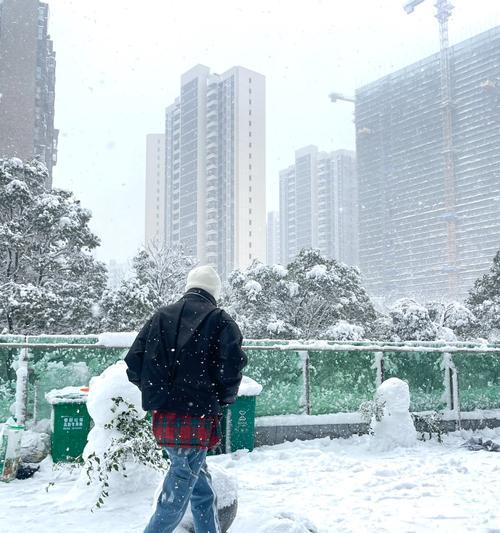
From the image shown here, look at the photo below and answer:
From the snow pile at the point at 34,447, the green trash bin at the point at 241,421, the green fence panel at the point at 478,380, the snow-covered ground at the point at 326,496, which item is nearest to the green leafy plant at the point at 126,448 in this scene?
the snow-covered ground at the point at 326,496

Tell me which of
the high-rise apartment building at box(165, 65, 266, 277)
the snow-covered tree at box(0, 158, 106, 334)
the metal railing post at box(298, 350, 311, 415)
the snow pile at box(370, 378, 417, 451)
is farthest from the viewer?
Answer: the high-rise apartment building at box(165, 65, 266, 277)

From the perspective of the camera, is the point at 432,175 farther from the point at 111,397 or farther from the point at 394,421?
the point at 111,397

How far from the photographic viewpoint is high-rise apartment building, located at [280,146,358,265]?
165m

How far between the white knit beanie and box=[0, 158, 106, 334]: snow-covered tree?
17268mm

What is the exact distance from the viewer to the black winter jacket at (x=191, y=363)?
340 cm

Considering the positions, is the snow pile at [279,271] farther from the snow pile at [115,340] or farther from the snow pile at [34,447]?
the snow pile at [34,447]

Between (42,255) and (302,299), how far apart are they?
11.9m

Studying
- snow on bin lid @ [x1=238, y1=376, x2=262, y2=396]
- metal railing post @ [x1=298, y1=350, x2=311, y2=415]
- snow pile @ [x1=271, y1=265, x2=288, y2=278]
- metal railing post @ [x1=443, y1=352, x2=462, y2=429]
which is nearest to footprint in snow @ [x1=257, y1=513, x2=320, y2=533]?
snow on bin lid @ [x1=238, y1=376, x2=262, y2=396]

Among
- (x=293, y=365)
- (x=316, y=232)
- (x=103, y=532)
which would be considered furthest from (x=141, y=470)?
(x=316, y=232)

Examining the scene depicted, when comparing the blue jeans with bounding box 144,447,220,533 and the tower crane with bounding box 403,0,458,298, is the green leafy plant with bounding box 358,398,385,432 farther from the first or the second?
the tower crane with bounding box 403,0,458,298

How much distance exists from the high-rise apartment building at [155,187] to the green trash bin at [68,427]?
134171 mm

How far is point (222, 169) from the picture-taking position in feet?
388

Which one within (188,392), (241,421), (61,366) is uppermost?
(188,392)

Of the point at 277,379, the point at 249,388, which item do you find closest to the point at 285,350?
the point at 277,379
